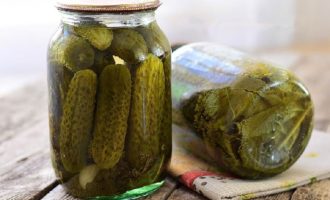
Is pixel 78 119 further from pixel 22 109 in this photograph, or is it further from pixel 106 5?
pixel 22 109

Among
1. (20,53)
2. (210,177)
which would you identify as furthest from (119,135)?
(20,53)

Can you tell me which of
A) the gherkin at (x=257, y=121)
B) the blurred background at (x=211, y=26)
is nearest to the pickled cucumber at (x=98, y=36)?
the gherkin at (x=257, y=121)

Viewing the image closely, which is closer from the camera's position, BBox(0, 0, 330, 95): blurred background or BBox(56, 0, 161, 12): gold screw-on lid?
BBox(56, 0, 161, 12): gold screw-on lid

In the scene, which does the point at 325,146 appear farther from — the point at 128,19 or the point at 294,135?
the point at 128,19

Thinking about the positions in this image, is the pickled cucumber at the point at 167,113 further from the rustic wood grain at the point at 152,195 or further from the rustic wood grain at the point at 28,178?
the rustic wood grain at the point at 28,178

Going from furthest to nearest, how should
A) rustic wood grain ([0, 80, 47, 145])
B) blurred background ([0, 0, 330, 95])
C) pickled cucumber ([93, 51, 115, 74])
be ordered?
blurred background ([0, 0, 330, 95])
rustic wood grain ([0, 80, 47, 145])
pickled cucumber ([93, 51, 115, 74])

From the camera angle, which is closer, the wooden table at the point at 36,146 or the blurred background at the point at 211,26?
the wooden table at the point at 36,146

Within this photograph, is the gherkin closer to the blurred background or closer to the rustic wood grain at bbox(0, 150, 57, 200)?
the rustic wood grain at bbox(0, 150, 57, 200)

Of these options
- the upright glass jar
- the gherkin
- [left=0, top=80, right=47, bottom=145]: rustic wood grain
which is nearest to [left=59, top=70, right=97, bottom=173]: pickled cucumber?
the upright glass jar
